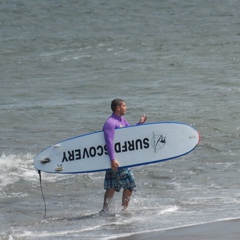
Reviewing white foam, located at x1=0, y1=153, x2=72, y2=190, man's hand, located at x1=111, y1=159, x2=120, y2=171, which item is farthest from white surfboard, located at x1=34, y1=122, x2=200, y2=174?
white foam, located at x1=0, y1=153, x2=72, y2=190

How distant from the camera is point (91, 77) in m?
22.7

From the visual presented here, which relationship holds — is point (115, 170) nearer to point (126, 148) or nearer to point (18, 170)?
point (126, 148)

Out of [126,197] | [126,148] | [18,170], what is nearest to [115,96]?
[18,170]

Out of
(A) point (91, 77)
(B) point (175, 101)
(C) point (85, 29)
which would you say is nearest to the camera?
(B) point (175, 101)

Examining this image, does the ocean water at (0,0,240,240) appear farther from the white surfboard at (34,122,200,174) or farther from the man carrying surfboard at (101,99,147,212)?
the white surfboard at (34,122,200,174)

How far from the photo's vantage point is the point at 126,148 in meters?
9.66

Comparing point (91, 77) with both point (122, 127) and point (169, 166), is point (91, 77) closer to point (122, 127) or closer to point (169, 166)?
point (169, 166)

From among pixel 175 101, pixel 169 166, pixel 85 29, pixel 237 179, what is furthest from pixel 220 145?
pixel 85 29

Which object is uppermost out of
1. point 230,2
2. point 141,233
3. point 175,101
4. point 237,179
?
point 141,233

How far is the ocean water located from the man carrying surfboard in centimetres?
26

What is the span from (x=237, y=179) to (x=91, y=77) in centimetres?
1189

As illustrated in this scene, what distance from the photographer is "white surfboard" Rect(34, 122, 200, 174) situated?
9602mm

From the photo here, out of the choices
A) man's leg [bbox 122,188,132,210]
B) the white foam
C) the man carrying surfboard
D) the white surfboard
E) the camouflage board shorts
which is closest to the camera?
the man carrying surfboard

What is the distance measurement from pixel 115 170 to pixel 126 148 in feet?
1.54
